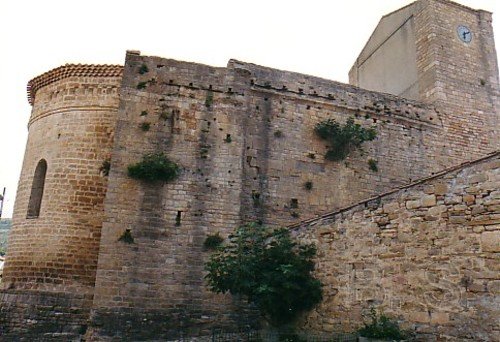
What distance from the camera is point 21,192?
12.7m

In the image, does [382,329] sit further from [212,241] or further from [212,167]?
[212,167]

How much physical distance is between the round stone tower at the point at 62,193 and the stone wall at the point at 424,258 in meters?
6.19

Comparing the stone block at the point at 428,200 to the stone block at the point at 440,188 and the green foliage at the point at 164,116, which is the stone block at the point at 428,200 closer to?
the stone block at the point at 440,188

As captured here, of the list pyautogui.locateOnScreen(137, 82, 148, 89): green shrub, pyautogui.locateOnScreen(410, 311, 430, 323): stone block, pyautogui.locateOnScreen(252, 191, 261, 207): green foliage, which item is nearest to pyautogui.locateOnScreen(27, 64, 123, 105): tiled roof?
pyautogui.locateOnScreen(137, 82, 148, 89): green shrub

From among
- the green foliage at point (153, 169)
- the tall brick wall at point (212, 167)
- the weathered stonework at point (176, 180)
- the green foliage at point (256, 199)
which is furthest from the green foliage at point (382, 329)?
the green foliage at point (153, 169)

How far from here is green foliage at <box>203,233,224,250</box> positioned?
11.1 metres

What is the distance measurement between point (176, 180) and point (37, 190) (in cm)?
423

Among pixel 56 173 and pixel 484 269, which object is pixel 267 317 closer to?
pixel 484 269

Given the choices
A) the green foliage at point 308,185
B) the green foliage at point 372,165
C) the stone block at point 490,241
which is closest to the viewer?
the stone block at point 490,241

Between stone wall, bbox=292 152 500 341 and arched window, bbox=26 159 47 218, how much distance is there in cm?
810

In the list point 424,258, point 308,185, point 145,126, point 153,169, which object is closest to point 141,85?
point 145,126

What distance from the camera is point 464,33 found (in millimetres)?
17156

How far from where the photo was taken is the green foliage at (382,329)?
7.43 meters

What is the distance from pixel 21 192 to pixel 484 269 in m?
11.7
